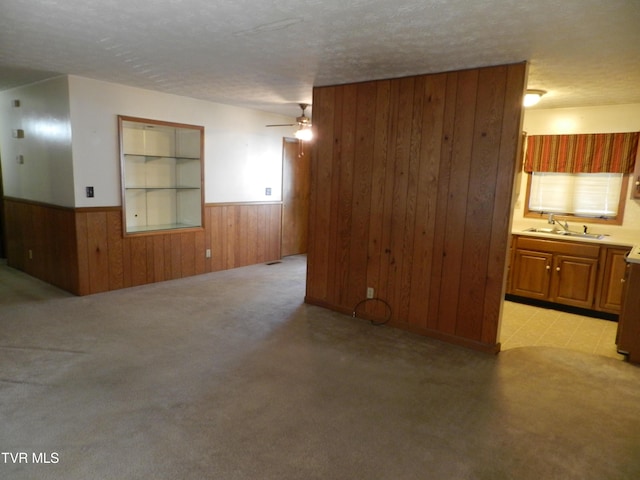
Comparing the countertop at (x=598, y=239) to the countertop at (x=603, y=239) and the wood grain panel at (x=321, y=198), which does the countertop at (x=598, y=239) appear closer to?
the countertop at (x=603, y=239)

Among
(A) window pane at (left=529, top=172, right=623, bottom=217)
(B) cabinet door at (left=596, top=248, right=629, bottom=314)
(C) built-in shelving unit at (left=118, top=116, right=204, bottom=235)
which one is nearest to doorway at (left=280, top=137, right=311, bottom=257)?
(C) built-in shelving unit at (left=118, top=116, right=204, bottom=235)

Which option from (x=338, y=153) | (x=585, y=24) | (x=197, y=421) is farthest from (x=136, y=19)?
(x=585, y=24)

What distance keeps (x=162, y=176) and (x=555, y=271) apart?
16.1ft

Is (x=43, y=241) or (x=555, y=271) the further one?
(x=43, y=241)

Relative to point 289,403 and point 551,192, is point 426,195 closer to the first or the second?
point 289,403

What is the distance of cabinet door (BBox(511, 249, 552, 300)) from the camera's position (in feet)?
15.1

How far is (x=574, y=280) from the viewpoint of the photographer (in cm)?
444

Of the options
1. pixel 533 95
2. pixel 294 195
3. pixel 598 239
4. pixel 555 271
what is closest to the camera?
pixel 533 95

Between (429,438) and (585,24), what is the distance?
2.42m

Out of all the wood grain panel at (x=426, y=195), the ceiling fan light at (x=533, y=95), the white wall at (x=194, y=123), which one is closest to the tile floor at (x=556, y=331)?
the wood grain panel at (x=426, y=195)

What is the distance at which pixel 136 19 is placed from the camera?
8.20 ft

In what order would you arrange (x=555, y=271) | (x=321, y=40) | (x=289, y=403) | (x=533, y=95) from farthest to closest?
(x=555, y=271)
(x=533, y=95)
(x=321, y=40)
(x=289, y=403)

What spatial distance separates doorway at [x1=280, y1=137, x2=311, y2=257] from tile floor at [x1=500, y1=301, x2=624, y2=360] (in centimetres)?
355

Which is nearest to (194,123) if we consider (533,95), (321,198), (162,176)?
(162,176)
